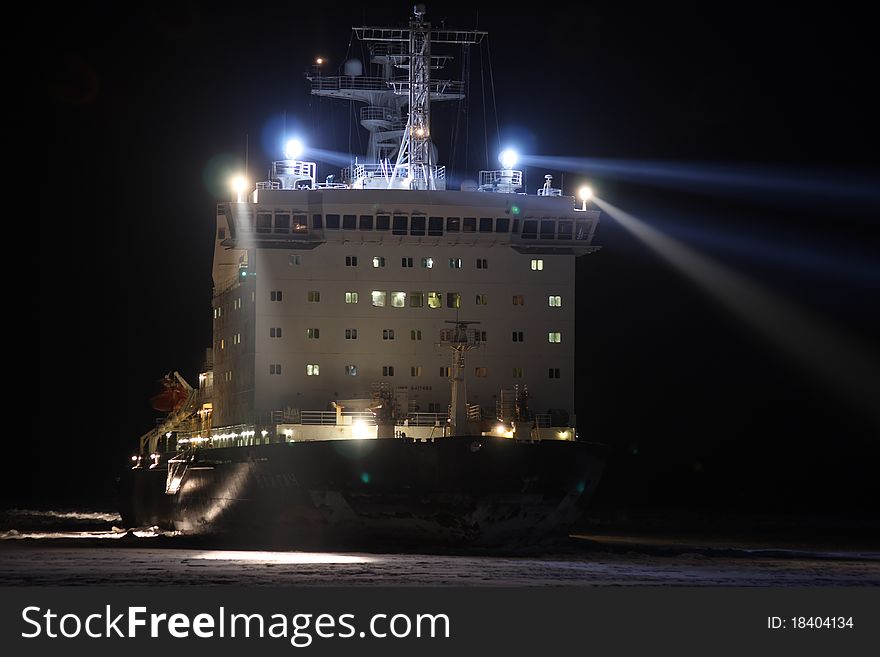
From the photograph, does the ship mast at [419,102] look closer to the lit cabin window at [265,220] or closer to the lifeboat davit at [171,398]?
the lit cabin window at [265,220]

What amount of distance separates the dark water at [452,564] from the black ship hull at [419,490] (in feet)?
1.45

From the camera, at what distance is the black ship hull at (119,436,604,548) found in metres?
26.9

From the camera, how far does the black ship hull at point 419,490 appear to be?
26.9 m

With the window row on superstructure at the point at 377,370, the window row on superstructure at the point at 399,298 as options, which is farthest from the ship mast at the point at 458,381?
the window row on superstructure at the point at 399,298

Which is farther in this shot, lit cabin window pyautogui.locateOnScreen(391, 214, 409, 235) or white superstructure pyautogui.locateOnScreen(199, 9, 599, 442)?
lit cabin window pyautogui.locateOnScreen(391, 214, 409, 235)

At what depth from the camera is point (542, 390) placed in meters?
31.6

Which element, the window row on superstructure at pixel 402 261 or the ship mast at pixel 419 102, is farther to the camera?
the ship mast at pixel 419 102

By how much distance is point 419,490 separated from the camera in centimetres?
2695

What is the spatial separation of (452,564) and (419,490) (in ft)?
8.24

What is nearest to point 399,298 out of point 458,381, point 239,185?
point 458,381

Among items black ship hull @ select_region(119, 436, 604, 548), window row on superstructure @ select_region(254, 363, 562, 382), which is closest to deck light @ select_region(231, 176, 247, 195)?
window row on superstructure @ select_region(254, 363, 562, 382)

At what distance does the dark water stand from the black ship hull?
17.4 inches

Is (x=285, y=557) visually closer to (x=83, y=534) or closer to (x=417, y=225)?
(x=417, y=225)

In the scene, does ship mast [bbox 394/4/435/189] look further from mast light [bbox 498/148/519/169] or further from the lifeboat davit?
the lifeboat davit
